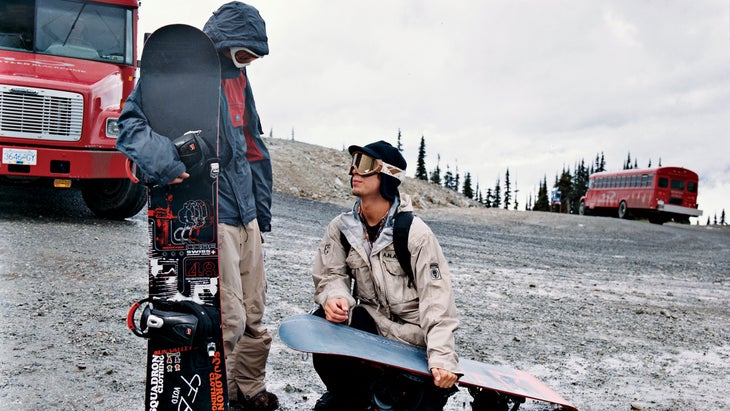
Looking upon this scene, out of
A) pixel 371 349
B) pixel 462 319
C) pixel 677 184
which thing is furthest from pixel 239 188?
pixel 677 184

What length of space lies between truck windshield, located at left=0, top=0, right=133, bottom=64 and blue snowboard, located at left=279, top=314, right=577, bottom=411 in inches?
323

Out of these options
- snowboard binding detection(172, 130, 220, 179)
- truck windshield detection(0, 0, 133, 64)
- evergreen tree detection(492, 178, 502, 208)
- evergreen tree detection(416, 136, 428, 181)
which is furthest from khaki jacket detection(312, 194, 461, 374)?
evergreen tree detection(492, 178, 502, 208)

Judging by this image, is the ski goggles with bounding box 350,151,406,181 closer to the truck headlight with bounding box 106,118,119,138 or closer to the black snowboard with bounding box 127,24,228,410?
the black snowboard with bounding box 127,24,228,410

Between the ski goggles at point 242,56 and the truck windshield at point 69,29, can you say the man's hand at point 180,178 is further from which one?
the truck windshield at point 69,29

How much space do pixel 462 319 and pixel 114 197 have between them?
22.5ft

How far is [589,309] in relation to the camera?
735cm

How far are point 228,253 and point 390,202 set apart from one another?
902mm

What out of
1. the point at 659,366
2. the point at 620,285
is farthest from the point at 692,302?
the point at 659,366

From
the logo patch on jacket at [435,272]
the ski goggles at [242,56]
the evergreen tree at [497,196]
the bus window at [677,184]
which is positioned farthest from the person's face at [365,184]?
the evergreen tree at [497,196]

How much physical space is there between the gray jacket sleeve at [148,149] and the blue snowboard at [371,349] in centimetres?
94

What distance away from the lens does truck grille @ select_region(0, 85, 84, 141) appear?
8719 millimetres

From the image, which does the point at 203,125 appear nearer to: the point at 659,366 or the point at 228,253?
the point at 228,253

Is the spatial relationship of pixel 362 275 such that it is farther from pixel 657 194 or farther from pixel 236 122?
pixel 657 194

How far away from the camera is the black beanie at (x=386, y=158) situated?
3203 millimetres
